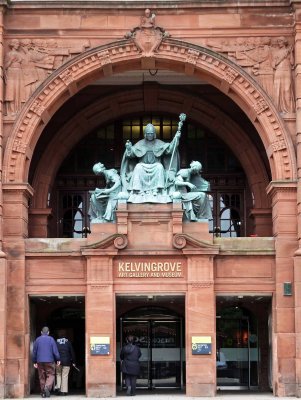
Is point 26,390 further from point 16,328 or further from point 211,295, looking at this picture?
point 211,295

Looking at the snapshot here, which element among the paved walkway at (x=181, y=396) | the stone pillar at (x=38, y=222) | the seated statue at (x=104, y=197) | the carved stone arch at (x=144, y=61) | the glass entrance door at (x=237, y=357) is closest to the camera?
the paved walkway at (x=181, y=396)

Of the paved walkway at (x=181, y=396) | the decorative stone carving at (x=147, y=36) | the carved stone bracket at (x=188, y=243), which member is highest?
the decorative stone carving at (x=147, y=36)

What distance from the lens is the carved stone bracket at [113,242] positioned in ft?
89.2

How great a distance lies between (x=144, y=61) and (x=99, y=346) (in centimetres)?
760

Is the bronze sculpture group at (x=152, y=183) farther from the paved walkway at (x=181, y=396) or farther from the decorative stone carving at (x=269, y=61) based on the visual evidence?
the paved walkway at (x=181, y=396)

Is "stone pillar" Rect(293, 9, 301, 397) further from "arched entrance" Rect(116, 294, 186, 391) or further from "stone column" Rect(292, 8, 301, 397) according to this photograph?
"arched entrance" Rect(116, 294, 186, 391)

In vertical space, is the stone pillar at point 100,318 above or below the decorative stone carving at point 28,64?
below

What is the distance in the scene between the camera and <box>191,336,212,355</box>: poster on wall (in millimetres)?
26891

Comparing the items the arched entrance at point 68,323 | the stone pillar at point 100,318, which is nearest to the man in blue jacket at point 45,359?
the stone pillar at point 100,318

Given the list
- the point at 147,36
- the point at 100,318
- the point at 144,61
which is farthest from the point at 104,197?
the point at 147,36

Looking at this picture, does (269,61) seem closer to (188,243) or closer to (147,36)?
(147,36)

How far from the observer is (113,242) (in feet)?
89.4

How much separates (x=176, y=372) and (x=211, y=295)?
184 inches

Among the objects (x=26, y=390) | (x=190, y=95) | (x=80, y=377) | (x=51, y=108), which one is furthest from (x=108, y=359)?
(x=190, y=95)
